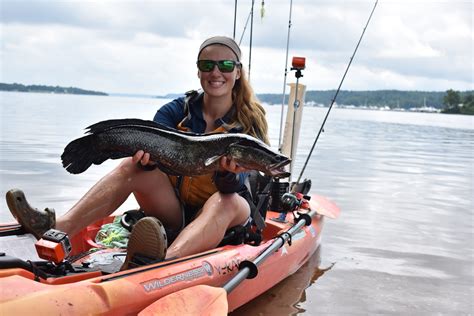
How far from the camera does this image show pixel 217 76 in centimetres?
454

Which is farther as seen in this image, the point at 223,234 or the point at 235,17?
the point at 235,17

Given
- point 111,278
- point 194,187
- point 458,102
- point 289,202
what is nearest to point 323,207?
point 289,202

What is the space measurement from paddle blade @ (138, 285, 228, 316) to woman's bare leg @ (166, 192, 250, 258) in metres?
0.43

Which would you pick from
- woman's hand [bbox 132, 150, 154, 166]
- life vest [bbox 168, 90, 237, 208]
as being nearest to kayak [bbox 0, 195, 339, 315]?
life vest [bbox 168, 90, 237, 208]

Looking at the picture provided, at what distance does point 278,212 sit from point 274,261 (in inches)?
60.8

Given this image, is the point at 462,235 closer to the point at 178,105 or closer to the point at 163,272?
the point at 178,105

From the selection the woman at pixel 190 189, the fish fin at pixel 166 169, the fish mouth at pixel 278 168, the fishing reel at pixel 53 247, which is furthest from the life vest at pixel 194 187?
the fishing reel at pixel 53 247

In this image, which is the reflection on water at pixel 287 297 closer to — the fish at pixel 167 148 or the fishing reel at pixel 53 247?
the fish at pixel 167 148

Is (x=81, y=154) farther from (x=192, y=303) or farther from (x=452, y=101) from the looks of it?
(x=452, y=101)

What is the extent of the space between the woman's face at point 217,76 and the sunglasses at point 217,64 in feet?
0.08

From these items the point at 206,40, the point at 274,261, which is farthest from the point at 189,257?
the point at 206,40

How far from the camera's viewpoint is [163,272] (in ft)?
12.0

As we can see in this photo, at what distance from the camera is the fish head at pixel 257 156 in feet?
12.9

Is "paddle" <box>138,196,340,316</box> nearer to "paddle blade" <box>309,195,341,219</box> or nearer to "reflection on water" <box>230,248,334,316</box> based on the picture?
"reflection on water" <box>230,248,334,316</box>
